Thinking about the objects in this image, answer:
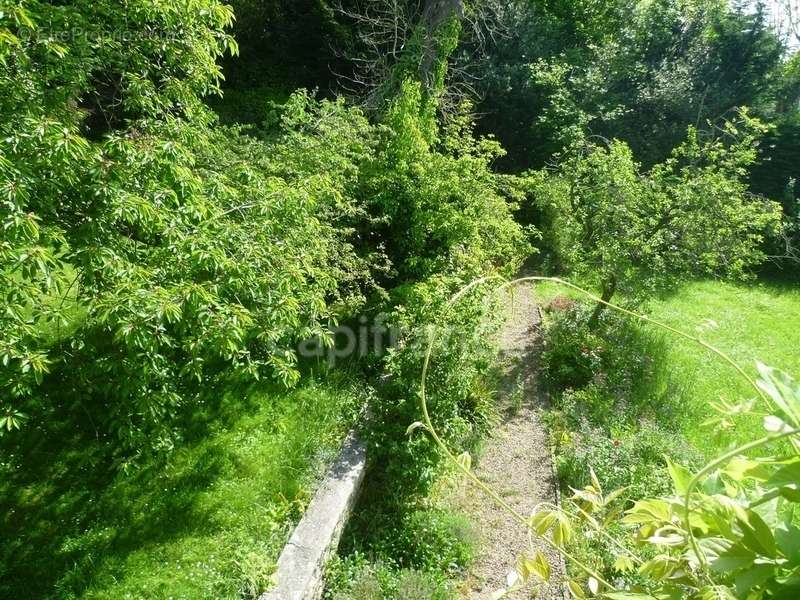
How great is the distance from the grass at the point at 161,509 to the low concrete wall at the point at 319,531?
13 cm

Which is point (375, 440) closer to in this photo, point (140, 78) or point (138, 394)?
point (138, 394)

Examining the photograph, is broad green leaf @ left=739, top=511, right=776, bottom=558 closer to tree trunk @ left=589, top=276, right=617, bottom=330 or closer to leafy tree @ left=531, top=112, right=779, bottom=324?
leafy tree @ left=531, top=112, right=779, bottom=324

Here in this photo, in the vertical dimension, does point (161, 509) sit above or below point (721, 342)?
below

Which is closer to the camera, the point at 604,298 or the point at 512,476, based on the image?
the point at 512,476

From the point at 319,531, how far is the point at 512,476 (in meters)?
2.48

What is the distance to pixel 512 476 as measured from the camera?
5.89 metres

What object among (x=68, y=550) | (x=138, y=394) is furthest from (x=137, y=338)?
(x=68, y=550)

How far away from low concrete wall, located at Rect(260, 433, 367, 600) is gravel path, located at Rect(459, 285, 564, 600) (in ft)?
4.09

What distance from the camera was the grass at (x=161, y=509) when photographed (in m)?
3.78

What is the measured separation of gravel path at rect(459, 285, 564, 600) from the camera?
474 cm

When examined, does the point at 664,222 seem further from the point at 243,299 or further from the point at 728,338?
the point at 243,299

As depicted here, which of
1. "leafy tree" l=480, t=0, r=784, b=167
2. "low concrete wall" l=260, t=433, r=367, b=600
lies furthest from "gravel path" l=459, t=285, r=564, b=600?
"leafy tree" l=480, t=0, r=784, b=167

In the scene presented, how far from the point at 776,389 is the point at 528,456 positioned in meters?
5.44

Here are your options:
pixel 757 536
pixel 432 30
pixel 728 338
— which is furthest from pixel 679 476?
pixel 432 30
